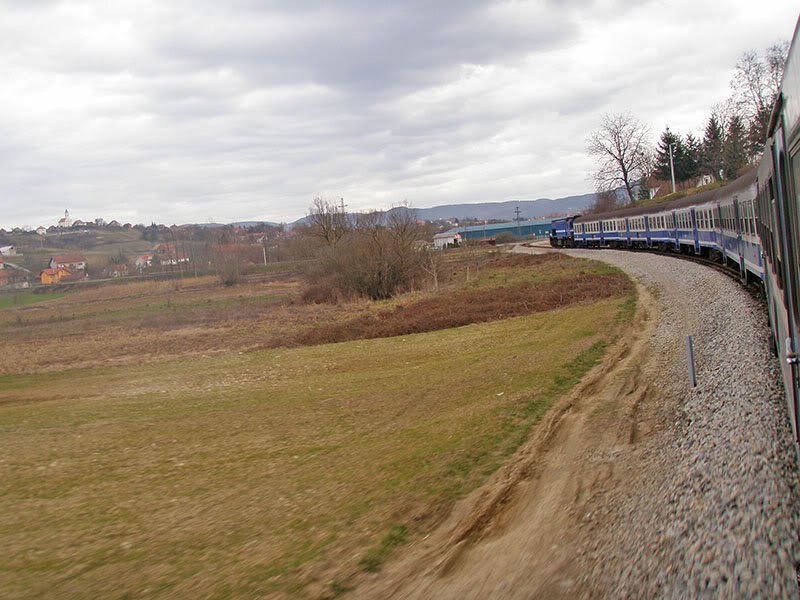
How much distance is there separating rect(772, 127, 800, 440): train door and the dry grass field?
13.4 ft

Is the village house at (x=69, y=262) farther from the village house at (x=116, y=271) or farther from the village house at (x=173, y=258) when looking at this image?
the village house at (x=173, y=258)

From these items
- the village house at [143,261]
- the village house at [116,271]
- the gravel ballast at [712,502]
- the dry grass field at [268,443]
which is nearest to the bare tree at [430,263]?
the dry grass field at [268,443]

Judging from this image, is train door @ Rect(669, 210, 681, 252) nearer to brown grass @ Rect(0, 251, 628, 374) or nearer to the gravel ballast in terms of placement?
brown grass @ Rect(0, 251, 628, 374)

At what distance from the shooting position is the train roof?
2099 centimetres

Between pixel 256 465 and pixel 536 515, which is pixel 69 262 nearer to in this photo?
pixel 256 465

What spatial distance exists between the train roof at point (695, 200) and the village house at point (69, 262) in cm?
7523

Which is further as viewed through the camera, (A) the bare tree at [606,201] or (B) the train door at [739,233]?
(A) the bare tree at [606,201]

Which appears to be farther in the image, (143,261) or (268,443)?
(143,261)

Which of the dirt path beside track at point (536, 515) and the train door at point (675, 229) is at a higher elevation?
the train door at point (675, 229)

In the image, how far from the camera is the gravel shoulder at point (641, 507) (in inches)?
202

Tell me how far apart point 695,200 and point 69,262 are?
9781 centimetres

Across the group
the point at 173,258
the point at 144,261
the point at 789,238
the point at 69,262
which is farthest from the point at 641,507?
the point at 69,262

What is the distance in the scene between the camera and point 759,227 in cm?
1443

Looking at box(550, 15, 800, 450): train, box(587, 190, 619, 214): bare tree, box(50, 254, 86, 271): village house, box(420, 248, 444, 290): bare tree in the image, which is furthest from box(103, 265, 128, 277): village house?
box(587, 190, 619, 214): bare tree
